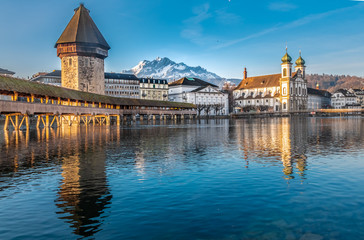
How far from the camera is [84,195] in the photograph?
34.5 feet

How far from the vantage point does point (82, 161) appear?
56.9 ft

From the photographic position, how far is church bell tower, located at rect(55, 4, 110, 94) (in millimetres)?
81062

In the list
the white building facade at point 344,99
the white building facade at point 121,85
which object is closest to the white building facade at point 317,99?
the white building facade at point 344,99

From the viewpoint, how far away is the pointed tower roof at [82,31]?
81000 millimetres

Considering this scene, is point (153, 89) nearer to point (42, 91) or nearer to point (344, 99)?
point (42, 91)

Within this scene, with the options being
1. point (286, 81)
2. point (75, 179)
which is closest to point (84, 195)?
point (75, 179)

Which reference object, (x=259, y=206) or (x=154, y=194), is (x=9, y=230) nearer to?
(x=154, y=194)

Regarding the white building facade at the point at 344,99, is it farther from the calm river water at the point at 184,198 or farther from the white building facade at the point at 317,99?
the calm river water at the point at 184,198

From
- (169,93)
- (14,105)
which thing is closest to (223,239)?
(14,105)

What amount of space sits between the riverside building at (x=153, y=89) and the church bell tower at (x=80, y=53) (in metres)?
50.8

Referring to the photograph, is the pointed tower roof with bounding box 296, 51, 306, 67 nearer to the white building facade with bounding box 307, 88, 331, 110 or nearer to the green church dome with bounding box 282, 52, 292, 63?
the green church dome with bounding box 282, 52, 292, 63

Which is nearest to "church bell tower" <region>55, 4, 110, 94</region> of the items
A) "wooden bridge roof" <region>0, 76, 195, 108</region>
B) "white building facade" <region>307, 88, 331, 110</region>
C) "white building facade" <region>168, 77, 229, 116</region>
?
"wooden bridge roof" <region>0, 76, 195, 108</region>

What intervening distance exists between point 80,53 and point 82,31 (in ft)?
17.3

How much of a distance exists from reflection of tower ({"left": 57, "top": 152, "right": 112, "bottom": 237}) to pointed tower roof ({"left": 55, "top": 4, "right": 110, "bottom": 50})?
6968 cm
